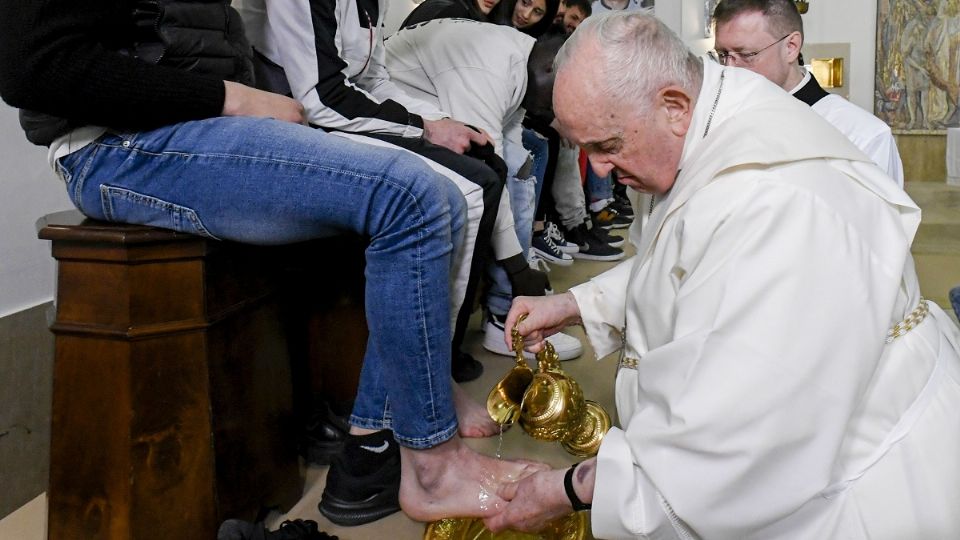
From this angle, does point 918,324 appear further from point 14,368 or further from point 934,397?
point 14,368

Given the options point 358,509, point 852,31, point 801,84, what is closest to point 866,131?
point 801,84

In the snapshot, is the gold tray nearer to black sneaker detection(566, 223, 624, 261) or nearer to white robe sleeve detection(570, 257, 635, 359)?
white robe sleeve detection(570, 257, 635, 359)

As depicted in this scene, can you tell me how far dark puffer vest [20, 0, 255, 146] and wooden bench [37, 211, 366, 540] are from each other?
192mm

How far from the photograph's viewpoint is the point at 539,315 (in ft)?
5.37

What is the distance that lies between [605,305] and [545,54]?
5.32 ft

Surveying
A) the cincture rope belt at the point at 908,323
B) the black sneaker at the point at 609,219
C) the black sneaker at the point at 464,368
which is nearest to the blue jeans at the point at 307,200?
the cincture rope belt at the point at 908,323

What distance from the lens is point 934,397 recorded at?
1137 millimetres

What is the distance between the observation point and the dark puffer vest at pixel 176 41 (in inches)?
58.9

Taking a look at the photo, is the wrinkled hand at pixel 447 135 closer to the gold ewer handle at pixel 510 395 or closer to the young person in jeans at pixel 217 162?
the young person in jeans at pixel 217 162

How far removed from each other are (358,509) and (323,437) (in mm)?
328

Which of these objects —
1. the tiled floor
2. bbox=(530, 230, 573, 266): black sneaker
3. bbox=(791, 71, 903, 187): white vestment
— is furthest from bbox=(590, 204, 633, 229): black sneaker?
bbox=(791, 71, 903, 187): white vestment

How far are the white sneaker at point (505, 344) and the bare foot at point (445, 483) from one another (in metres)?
1.05

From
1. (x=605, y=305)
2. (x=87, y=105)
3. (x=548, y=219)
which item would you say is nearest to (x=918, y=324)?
(x=605, y=305)

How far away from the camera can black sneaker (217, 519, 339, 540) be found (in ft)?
4.85
